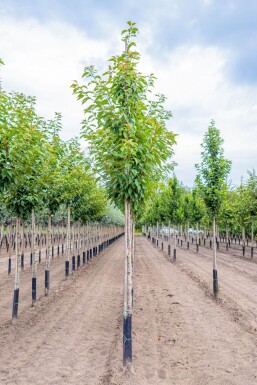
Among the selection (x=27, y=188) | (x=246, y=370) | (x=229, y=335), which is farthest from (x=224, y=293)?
(x=27, y=188)

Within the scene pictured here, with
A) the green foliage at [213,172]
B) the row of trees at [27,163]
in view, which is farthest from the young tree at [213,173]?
the row of trees at [27,163]

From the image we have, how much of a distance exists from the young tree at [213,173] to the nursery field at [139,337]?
2.79m

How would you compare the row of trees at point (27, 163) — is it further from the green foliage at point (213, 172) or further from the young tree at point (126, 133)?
the green foliage at point (213, 172)

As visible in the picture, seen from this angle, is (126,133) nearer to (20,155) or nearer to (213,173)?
(20,155)

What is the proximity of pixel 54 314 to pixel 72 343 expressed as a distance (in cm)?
259

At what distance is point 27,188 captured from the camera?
29.0ft

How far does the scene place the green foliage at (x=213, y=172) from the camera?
12.7 m

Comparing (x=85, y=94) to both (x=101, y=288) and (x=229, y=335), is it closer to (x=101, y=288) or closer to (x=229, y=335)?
(x=229, y=335)

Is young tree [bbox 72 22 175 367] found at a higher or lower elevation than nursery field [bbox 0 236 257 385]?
higher

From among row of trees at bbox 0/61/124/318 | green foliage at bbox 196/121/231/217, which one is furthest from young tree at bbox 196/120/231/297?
row of trees at bbox 0/61/124/318

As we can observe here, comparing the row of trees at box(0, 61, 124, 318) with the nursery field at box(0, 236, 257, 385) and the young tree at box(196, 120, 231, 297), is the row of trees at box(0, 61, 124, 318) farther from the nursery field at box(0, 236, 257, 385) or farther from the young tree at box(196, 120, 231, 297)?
the young tree at box(196, 120, 231, 297)

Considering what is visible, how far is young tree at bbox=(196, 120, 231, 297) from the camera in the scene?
1273 centimetres

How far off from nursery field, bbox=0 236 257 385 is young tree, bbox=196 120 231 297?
9.14 feet

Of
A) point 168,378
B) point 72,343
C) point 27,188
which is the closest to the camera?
point 168,378
